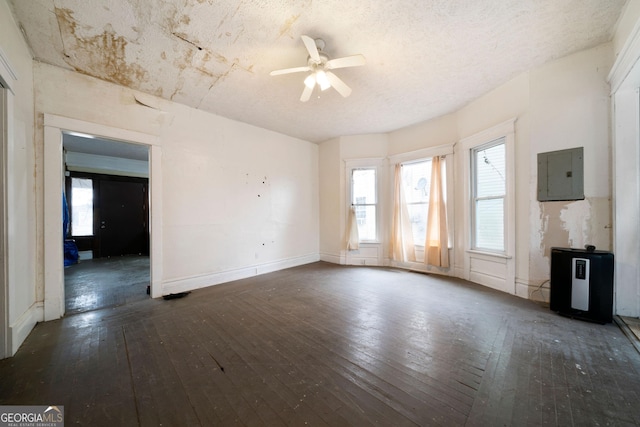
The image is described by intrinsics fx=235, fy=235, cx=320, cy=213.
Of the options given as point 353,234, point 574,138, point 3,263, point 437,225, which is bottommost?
point 353,234

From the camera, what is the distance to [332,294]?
3322 millimetres

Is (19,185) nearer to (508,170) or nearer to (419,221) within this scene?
(419,221)

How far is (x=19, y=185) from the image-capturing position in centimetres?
219

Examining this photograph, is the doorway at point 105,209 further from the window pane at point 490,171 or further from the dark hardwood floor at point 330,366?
the window pane at point 490,171

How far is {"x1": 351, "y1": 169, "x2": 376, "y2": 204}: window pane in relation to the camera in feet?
16.8

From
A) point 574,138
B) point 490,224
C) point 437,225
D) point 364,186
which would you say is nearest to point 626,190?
point 574,138

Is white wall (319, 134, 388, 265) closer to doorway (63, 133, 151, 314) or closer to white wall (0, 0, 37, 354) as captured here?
doorway (63, 133, 151, 314)

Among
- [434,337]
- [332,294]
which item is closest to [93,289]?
[332,294]

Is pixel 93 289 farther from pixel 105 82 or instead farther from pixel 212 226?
pixel 105 82

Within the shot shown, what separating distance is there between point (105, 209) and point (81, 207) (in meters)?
0.48

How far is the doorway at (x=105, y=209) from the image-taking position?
5356 mm

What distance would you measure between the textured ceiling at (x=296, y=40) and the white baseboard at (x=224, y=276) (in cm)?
270

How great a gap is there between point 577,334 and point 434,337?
1.33m

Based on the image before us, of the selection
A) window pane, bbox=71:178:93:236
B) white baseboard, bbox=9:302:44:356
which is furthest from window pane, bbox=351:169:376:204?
window pane, bbox=71:178:93:236
